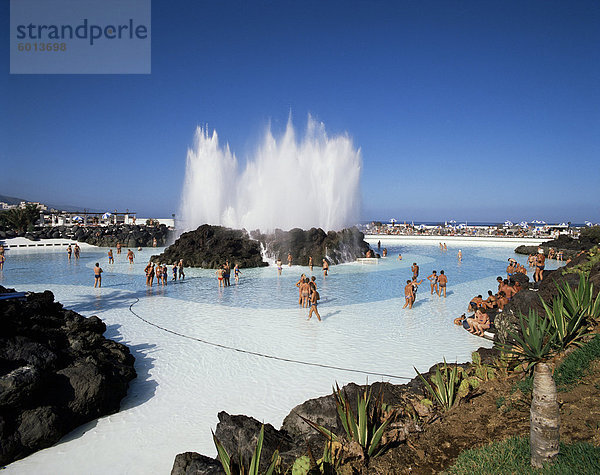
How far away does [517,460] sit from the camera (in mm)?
3688

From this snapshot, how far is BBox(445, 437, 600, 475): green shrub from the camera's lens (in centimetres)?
331

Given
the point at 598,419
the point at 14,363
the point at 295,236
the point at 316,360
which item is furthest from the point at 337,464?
the point at 295,236

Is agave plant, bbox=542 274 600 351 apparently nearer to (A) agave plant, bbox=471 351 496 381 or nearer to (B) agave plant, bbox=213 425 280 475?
(A) agave plant, bbox=471 351 496 381

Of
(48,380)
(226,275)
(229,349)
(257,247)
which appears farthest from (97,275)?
(257,247)

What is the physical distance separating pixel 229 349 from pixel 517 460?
7848mm

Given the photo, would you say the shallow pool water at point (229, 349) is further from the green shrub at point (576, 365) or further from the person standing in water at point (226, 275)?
the green shrub at point (576, 365)

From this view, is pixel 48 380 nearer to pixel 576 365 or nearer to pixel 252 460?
pixel 252 460

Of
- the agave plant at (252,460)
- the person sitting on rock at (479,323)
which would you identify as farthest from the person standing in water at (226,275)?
the agave plant at (252,460)

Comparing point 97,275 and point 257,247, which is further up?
point 257,247

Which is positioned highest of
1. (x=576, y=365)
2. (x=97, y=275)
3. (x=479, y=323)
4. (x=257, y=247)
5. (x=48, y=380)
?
(x=257, y=247)

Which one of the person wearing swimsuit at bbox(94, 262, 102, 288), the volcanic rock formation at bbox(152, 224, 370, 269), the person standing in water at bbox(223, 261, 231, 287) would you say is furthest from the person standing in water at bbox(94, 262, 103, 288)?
the volcanic rock formation at bbox(152, 224, 370, 269)

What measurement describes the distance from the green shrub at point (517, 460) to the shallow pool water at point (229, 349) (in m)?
3.49

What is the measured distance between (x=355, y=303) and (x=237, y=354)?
287 inches

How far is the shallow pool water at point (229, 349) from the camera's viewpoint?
612cm
